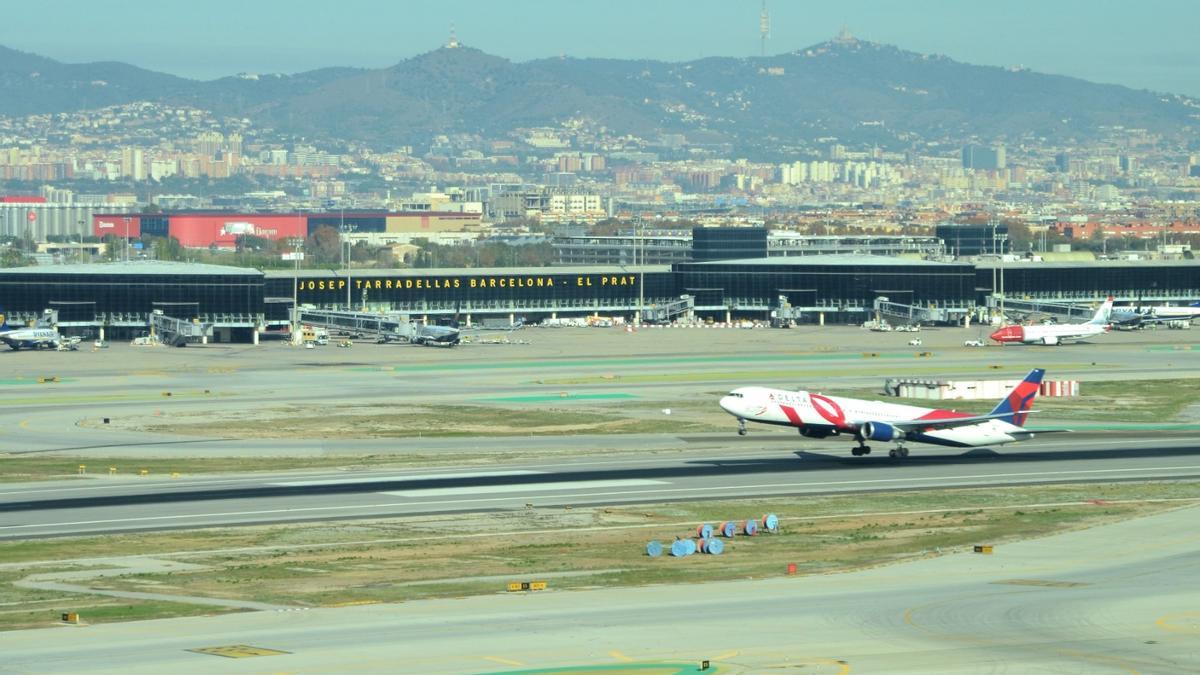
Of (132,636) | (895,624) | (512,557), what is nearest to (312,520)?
(512,557)

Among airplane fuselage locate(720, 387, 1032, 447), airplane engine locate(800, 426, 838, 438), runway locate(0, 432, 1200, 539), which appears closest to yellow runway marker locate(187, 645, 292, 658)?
runway locate(0, 432, 1200, 539)

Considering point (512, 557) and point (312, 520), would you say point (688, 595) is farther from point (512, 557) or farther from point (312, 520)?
point (312, 520)

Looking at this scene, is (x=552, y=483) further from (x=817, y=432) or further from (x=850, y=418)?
(x=850, y=418)

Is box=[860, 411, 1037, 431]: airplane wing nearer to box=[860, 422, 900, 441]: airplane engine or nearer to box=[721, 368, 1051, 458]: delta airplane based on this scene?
box=[721, 368, 1051, 458]: delta airplane

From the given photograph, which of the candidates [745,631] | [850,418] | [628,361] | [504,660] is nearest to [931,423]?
[850,418]

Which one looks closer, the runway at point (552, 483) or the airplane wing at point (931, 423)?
the runway at point (552, 483)

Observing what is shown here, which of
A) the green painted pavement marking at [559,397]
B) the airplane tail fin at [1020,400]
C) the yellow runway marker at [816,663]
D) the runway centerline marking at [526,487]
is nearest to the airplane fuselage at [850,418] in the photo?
the airplane tail fin at [1020,400]

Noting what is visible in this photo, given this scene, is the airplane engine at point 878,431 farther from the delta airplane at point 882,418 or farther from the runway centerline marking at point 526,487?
the runway centerline marking at point 526,487
